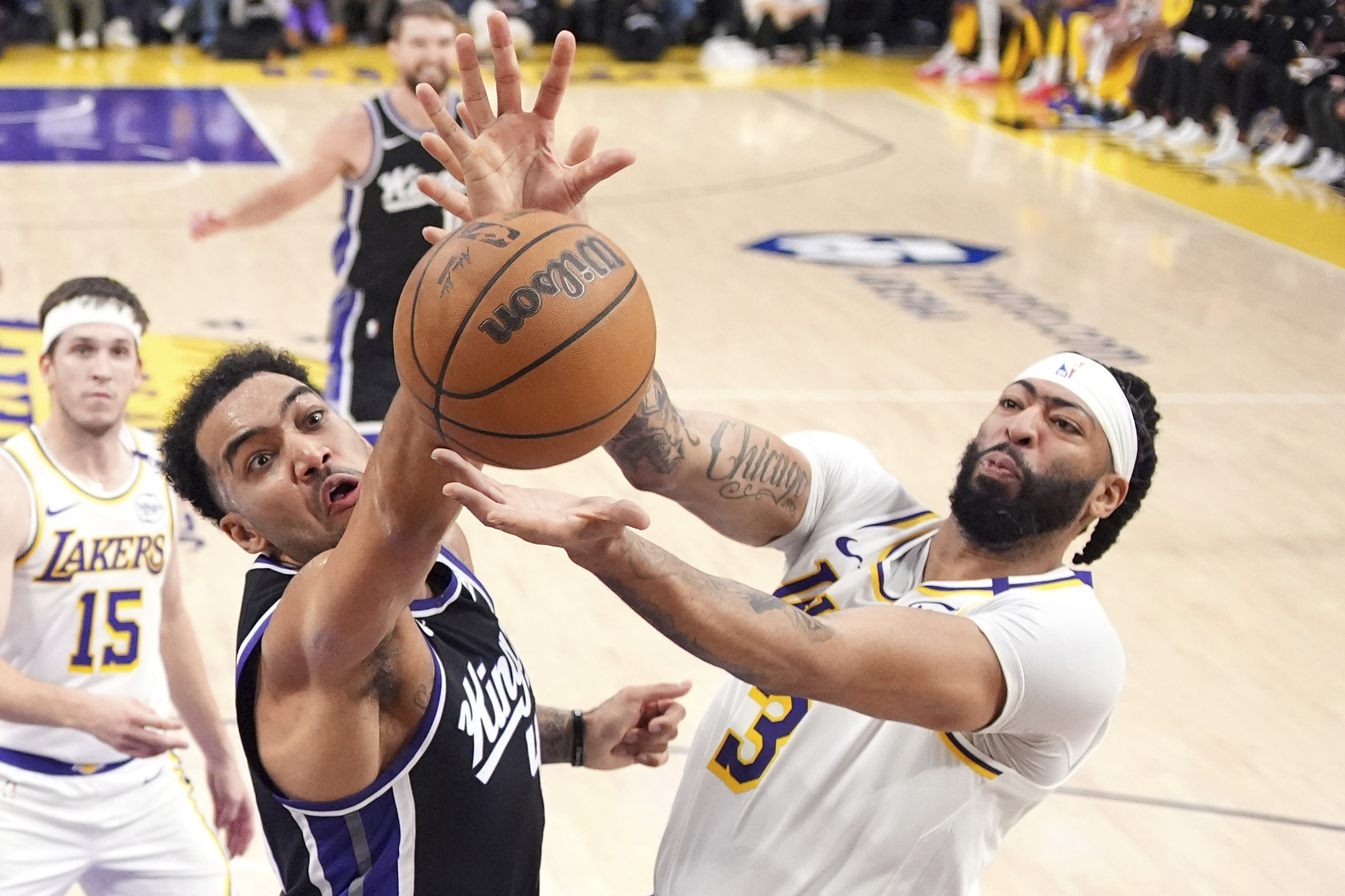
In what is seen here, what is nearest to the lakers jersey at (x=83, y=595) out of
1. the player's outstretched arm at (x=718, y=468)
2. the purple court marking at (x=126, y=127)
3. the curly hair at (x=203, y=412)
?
the curly hair at (x=203, y=412)

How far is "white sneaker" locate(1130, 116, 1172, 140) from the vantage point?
659 inches

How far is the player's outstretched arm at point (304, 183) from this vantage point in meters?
5.99

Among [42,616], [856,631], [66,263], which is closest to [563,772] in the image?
[42,616]

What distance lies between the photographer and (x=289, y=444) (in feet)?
8.17

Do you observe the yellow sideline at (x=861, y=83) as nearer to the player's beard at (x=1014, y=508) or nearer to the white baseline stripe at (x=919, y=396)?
the white baseline stripe at (x=919, y=396)

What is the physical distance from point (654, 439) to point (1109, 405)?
0.93 m

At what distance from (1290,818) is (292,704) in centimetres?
380

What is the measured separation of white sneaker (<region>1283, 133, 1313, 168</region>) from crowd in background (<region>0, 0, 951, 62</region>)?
319 inches

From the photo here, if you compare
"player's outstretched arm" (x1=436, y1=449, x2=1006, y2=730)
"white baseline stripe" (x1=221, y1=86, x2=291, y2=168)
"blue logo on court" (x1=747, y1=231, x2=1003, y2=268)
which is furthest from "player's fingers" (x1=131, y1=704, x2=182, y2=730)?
"white baseline stripe" (x1=221, y1=86, x2=291, y2=168)

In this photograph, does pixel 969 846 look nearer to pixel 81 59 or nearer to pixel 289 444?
pixel 289 444

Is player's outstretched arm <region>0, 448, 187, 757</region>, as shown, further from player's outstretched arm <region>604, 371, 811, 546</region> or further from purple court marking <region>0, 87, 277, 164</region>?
purple court marking <region>0, 87, 277, 164</region>

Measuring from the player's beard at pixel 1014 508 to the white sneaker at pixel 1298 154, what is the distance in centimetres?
1339

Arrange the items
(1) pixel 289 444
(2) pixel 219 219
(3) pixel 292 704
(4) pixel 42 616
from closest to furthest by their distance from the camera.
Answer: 1. (3) pixel 292 704
2. (1) pixel 289 444
3. (4) pixel 42 616
4. (2) pixel 219 219

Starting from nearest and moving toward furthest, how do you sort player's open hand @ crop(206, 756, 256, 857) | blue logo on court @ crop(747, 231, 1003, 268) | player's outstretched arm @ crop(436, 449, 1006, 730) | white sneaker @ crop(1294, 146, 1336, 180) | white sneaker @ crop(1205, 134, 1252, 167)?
1. player's outstretched arm @ crop(436, 449, 1006, 730)
2. player's open hand @ crop(206, 756, 256, 857)
3. blue logo on court @ crop(747, 231, 1003, 268)
4. white sneaker @ crop(1294, 146, 1336, 180)
5. white sneaker @ crop(1205, 134, 1252, 167)
